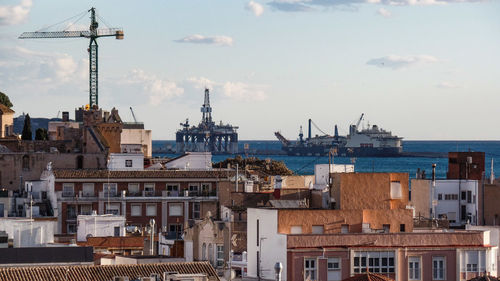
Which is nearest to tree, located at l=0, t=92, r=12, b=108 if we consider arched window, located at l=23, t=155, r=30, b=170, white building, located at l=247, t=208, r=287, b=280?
arched window, located at l=23, t=155, r=30, b=170

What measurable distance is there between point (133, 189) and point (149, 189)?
0.77m

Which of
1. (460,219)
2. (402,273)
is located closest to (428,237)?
(402,273)

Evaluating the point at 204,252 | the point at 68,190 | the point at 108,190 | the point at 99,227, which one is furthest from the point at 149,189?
the point at 204,252

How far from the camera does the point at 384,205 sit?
38.7 metres

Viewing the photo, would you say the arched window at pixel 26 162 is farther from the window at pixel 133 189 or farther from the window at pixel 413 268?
the window at pixel 413 268

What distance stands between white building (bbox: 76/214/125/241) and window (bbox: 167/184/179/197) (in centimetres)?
1361

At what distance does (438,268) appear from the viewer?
36406mm

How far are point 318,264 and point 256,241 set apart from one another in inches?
90.7

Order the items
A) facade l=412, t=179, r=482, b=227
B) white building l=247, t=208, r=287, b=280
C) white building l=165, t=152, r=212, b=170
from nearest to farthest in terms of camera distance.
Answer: white building l=247, t=208, r=287, b=280 < facade l=412, t=179, r=482, b=227 < white building l=165, t=152, r=212, b=170

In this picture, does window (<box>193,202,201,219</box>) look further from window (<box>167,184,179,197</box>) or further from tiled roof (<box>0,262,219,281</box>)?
tiled roof (<box>0,262,219,281</box>)

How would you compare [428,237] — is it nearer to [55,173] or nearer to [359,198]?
[359,198]

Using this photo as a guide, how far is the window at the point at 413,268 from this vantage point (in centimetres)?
3616

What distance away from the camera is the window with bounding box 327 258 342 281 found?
3541 cm

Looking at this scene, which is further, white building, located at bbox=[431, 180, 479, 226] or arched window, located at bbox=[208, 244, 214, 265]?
white building, located at bbox=[431, 180, 479, 226]
